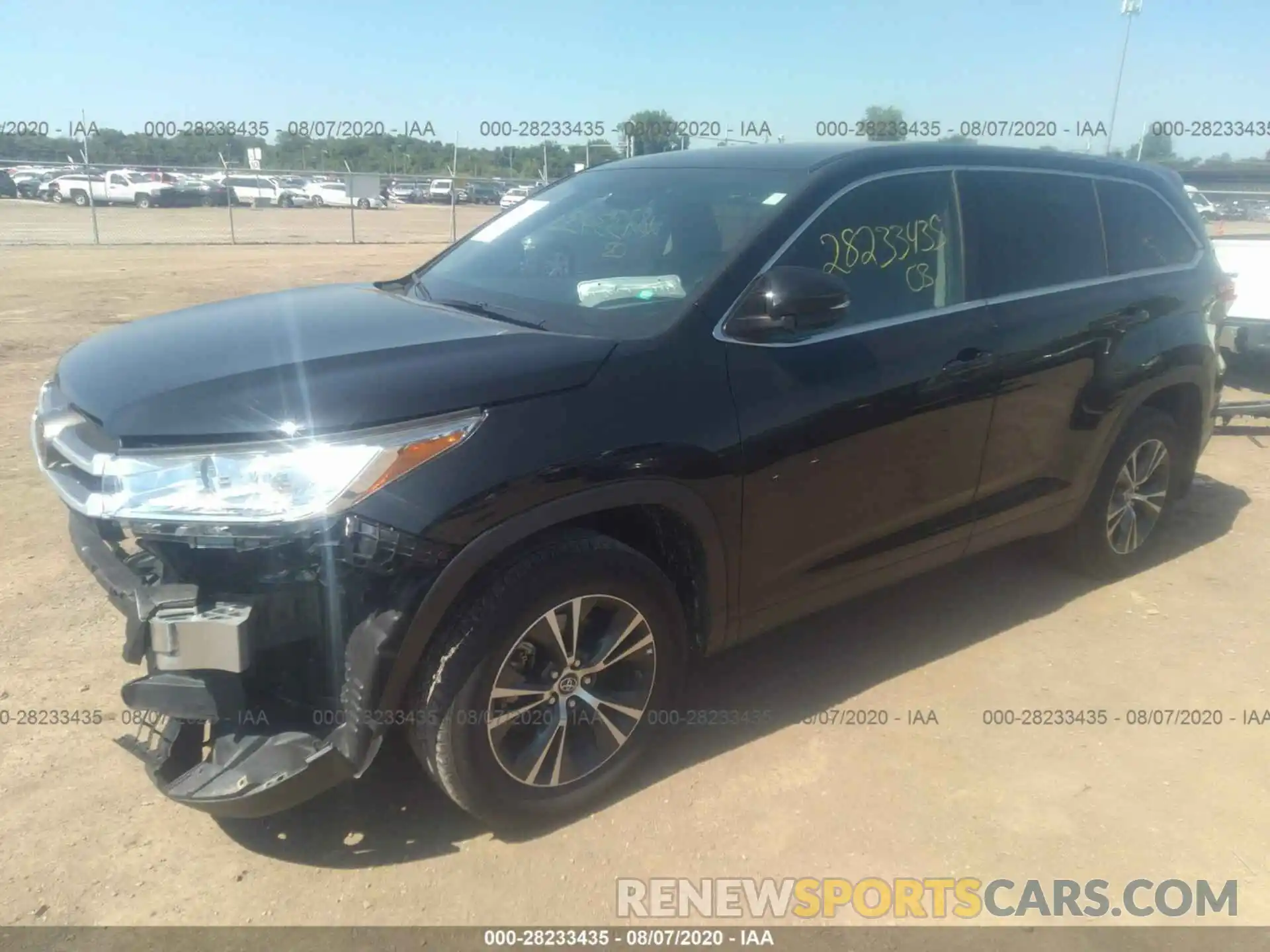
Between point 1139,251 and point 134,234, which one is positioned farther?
point 134,234

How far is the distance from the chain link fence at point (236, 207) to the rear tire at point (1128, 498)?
47.0ft

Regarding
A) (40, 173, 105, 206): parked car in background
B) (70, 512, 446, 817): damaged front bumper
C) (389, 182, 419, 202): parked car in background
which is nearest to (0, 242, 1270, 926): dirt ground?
(70, 512, 446, 817): damaged front bumper

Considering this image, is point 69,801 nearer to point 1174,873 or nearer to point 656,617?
point 656,617

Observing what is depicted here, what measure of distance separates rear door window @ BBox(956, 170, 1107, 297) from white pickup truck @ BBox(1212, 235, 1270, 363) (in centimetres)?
374

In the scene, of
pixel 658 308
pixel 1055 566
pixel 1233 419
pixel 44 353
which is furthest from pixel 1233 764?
pixel 44 353

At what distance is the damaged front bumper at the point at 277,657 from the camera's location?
237 cm

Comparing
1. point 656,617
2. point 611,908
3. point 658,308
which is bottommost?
point 611,908

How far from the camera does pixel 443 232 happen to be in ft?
94.7

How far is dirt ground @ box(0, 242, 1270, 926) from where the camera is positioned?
2664 millimetres

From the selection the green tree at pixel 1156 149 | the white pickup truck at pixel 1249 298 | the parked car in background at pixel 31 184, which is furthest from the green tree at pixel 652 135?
the parked car in background at pixel 31 184

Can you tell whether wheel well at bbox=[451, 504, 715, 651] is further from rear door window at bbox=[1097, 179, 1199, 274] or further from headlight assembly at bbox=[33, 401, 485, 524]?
rear door window at bbox=[1097, 179, 1199, 274]

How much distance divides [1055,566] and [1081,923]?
8.49 feet

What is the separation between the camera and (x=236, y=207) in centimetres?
4338

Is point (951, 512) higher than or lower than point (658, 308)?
lower
